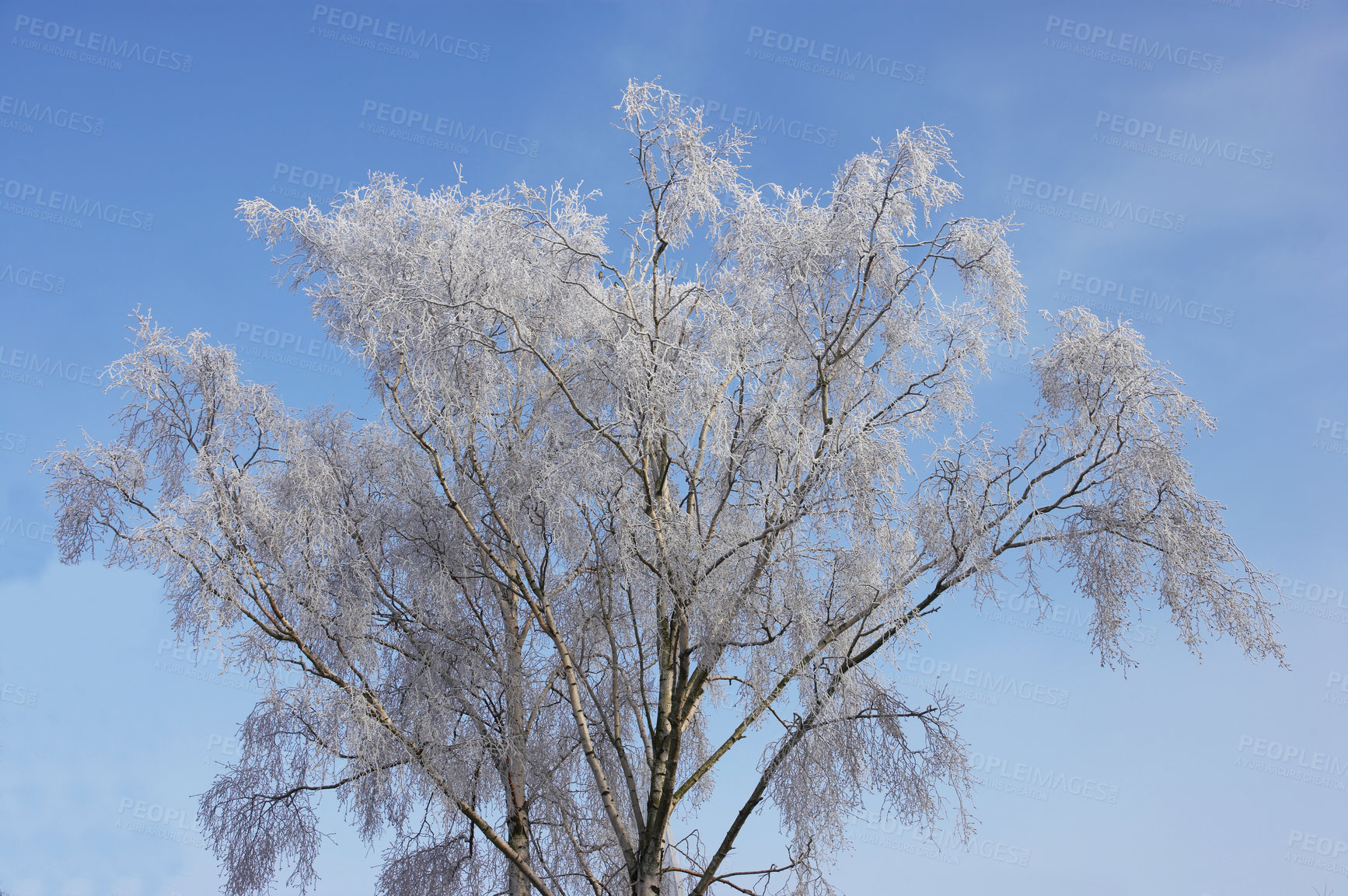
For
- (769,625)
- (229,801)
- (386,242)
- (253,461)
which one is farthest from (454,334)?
(229,801)

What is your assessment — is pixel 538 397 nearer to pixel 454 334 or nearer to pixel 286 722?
pixel 454 334

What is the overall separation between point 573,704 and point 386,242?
4.80 metres

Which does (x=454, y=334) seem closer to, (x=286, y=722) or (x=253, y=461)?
(x=253, y=461)

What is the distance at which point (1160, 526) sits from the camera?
851 centimetres

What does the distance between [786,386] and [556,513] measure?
237 centimetres

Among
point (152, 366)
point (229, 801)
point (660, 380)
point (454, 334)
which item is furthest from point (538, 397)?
point (229, 801)

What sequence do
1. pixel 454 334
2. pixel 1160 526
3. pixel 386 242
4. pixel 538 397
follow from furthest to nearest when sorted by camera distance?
pixel 538 397 → pixel 386 242 → pixel 454 334 → pixel 1160 526

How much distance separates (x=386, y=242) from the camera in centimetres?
1005

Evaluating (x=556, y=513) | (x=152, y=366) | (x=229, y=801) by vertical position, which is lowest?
(x=229, y=801)

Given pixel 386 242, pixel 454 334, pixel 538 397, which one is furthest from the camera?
pixel 538 397

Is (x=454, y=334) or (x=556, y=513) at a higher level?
(x=454, y=334)

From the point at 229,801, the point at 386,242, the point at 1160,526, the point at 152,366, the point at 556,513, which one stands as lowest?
the point at 229,801

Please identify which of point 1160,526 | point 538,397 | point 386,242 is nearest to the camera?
point 1160,526

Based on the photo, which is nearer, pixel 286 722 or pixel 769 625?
pixel 769 625
